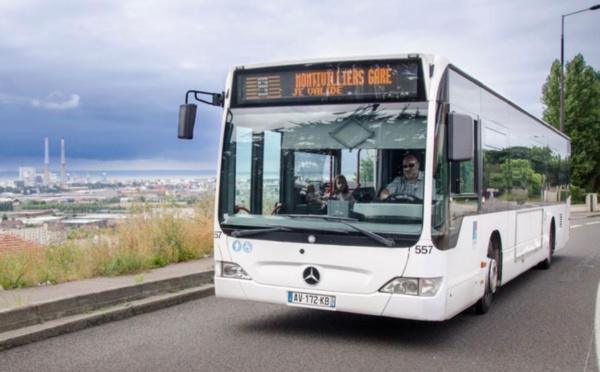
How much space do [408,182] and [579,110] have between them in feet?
140

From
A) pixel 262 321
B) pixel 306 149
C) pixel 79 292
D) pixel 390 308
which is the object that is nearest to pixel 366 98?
pixel 306 149

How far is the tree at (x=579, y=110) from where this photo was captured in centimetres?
4575

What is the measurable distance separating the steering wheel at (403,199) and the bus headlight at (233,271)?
5.81 feet

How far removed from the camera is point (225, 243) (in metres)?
7.86

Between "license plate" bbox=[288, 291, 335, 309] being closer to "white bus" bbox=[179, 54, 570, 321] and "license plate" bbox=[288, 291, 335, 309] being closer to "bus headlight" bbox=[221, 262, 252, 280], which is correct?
"white bus" bbox=[179, 54, 570, 321]

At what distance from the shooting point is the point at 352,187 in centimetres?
738

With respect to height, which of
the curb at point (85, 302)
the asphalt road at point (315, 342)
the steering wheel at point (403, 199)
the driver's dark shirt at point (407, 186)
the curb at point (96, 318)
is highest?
the driver's dark shirt at point (407, 186)

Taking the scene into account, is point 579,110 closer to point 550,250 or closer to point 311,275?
point 550,250

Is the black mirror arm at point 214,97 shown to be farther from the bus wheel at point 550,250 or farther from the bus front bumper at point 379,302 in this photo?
the bus wheel at point 550,250

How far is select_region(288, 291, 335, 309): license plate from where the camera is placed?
7281 millimetres

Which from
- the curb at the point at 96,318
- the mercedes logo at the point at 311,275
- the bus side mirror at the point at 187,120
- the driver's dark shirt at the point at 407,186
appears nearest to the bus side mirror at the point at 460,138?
the driver's dark shirt at the point at 407,186

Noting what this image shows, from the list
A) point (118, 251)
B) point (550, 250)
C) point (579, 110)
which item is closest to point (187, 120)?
point (118, 251)

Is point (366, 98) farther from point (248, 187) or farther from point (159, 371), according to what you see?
point (159, 371)

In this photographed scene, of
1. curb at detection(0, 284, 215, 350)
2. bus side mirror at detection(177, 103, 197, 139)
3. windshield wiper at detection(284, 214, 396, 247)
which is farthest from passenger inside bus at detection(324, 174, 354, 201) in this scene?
curb at detection(0, 284, 215, 350)
